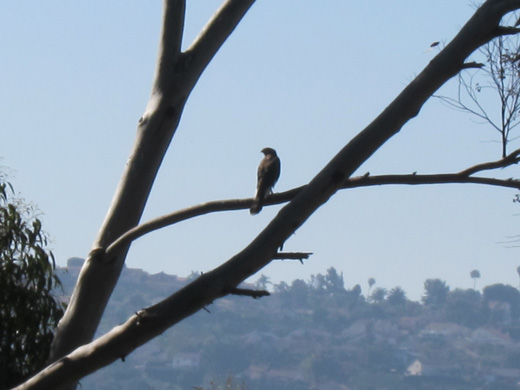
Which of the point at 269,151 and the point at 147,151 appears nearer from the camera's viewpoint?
the point at 147,151

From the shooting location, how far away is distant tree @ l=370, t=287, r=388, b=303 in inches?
4210

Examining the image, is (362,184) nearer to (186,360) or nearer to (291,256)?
(291,256)

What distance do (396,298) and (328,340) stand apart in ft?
60.1

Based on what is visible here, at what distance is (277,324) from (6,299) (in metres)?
85.9

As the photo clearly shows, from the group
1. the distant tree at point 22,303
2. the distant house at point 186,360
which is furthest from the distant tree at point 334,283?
the distant tree at point 22,303

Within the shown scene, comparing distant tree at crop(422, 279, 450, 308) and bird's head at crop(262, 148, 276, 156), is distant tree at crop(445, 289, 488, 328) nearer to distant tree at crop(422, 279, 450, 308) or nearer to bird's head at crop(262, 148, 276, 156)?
distant tree at crop(422, 279, 450, 308)

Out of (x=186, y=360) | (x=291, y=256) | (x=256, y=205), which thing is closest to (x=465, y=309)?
(x=186, y=360)

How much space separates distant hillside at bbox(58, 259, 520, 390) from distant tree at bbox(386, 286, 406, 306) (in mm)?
99

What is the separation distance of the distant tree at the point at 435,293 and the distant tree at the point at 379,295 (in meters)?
4.16

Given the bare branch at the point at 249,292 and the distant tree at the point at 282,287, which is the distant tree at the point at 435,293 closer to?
the distant tree at the point at 282,287

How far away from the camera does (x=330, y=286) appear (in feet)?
351

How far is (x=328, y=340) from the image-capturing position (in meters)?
88.8

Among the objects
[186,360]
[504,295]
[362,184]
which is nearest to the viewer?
[362,184]

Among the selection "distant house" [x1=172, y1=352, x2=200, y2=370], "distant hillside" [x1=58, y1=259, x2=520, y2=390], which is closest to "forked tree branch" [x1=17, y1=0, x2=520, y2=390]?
"distant hillside" [x1=58, y1=259, x2=520, y2=390]
